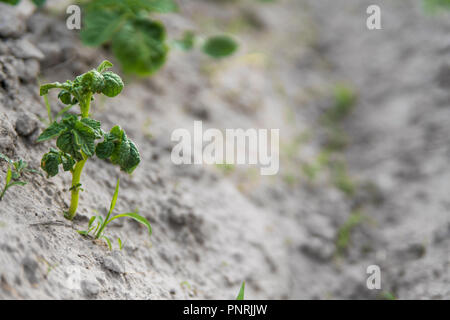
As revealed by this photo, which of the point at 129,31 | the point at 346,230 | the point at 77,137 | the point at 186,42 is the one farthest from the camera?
the point at 186,42

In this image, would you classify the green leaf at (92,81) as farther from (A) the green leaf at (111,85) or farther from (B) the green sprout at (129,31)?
(B) the green sprout at (129,31)

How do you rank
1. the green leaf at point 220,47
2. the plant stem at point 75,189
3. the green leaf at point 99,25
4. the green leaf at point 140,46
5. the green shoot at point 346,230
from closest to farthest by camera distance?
the plant stem at point 75,189 < the green leaf at point 99,25 < the green leaf at point 140,46 < the green shoot at point 346,230 < the green leaf at point 220,47

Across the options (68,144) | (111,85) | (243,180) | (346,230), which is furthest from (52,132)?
(346,230)

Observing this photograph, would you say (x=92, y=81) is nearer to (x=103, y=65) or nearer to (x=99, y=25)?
(x=103, y=65)

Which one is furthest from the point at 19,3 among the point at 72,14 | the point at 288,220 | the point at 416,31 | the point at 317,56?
the point at 416,31

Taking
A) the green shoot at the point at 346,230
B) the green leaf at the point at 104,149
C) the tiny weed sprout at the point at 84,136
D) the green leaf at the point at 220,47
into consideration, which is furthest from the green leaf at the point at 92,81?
the green shoot at the point at 346,230

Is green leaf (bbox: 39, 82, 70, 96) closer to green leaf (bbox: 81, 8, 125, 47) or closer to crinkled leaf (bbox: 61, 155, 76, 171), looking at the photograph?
crinkled leaf (bbox: 61, 155, 76, 171)

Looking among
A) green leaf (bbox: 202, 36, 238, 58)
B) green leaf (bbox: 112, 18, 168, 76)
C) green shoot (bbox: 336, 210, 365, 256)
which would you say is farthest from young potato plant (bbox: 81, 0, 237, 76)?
green shoot (bbox: 336, 210, 365, 256)
